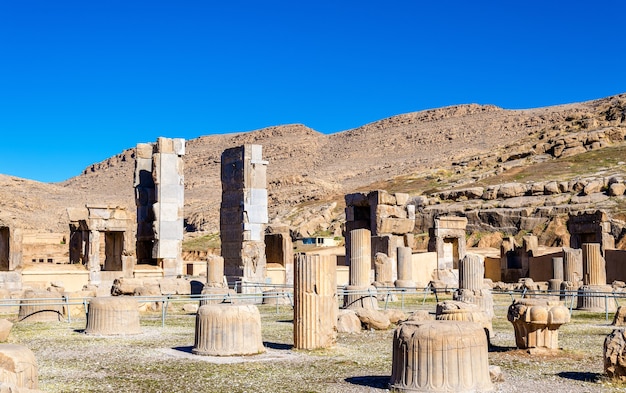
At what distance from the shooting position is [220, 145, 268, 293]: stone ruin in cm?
2553

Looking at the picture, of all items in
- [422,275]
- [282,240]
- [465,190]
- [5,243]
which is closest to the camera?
[5,243]

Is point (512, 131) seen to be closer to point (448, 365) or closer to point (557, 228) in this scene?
point (557, 228)

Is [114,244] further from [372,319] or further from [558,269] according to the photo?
[372,319]

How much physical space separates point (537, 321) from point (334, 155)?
14135cm

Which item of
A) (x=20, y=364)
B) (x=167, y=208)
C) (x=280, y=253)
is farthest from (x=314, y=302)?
(x=280, y=253)

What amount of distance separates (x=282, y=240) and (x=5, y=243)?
9.85 meters

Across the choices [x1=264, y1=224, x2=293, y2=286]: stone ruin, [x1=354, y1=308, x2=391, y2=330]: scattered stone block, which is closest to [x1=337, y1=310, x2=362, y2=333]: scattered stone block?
[x1=354, y1=308, x2=391, y2=330]: scattered stone block

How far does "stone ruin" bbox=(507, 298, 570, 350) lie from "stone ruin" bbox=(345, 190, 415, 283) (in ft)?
55.6

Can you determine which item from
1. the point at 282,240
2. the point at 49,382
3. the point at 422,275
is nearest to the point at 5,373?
the point at 49,382

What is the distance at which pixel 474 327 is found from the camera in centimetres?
899

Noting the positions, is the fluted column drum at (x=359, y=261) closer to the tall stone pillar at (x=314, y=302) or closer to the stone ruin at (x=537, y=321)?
the tall stone pillar at (x=314, y=302)

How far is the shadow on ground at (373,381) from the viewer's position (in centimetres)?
912

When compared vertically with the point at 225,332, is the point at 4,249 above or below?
above

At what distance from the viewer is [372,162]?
13688 centimetres
